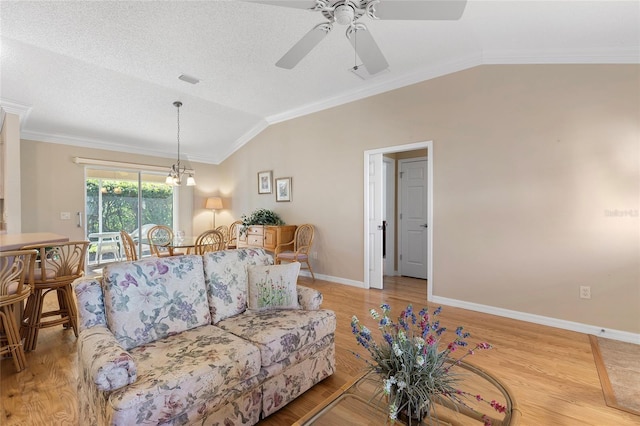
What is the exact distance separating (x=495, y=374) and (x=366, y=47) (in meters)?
2.60

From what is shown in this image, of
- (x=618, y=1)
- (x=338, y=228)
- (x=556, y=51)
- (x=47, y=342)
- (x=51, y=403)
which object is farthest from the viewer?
(x=338, y=228)

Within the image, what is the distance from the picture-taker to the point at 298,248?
5016 millimetres

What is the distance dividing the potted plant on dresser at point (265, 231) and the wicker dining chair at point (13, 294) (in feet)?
9.95

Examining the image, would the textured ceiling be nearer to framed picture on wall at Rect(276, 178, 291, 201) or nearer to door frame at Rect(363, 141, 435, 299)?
door frame at Rect(363, 141, 435, 299)

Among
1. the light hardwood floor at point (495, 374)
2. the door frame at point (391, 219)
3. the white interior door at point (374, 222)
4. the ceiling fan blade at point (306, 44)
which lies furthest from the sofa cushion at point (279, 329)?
the door frame at point (391, 219)

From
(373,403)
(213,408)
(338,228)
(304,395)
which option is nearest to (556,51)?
(338,228)

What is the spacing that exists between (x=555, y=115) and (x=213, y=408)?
380cm

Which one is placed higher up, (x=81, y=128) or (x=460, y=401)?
(x=81, y=128)

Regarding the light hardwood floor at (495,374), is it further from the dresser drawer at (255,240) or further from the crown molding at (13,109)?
the crown molding at (13,109)

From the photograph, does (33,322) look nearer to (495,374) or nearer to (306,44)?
(306,44)

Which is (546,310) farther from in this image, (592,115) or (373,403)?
(373,403)

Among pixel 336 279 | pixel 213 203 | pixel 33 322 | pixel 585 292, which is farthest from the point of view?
pixel 213 203

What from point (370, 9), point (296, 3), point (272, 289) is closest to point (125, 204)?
point (272, 289)

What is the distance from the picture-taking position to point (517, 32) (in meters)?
2.74
